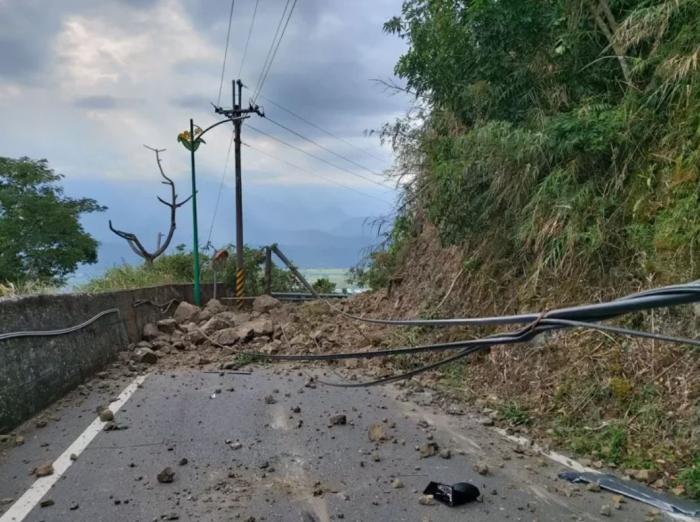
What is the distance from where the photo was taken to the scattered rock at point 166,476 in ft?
14.6

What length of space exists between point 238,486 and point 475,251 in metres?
6.03

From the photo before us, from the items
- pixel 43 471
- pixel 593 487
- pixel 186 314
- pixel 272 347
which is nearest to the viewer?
pixel 593 487

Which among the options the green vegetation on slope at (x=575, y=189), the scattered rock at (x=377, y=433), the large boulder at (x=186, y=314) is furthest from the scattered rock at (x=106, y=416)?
the large boulder at (x=186, y=314)

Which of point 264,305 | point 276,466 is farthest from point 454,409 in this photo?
point 264,305

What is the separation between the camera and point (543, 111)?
8438 millimetres

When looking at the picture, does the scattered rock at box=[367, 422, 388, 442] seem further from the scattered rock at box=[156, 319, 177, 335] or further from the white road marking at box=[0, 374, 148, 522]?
the scattered rock at box=[156, 319, 177, 335]

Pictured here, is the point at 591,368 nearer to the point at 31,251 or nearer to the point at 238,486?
the point at 238,486

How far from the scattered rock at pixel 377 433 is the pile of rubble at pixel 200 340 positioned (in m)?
4.23

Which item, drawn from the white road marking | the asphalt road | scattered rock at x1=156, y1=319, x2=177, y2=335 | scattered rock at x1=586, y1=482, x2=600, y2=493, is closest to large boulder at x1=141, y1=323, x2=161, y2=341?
scattered rock at x1=156, y1=319, x2=177, y2=335

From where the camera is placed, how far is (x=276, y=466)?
15.8 feet

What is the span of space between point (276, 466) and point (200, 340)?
22.3 feet

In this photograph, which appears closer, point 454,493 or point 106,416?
Answer: point 454,493

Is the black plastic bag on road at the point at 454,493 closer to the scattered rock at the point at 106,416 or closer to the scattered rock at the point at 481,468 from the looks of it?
the scattered rock at the point at 481,468

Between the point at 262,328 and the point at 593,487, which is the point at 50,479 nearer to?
the point at 593,487
